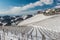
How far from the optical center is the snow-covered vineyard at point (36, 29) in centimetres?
194

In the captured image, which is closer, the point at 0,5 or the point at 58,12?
the point at 58,12

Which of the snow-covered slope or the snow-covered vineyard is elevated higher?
the snow-covered slope

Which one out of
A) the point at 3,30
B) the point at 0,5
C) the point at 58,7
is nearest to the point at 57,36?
the point at 58,7

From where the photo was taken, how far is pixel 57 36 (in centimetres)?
192

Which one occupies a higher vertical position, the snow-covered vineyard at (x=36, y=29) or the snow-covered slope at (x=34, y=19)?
the snow-covered slope at (x=34, y=19)

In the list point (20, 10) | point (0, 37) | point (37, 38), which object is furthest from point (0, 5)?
point (37, 38)

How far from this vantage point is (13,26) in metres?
2.11

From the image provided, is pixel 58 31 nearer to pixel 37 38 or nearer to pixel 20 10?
pixel 37 38

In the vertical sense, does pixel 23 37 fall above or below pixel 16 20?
below

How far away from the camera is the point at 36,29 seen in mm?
1998

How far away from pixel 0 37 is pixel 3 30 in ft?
0.34

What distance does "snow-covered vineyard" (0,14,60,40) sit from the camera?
194 centimetres

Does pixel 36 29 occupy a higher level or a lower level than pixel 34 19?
lower

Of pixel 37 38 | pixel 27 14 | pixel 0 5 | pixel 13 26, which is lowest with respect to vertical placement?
pixel 37 38
